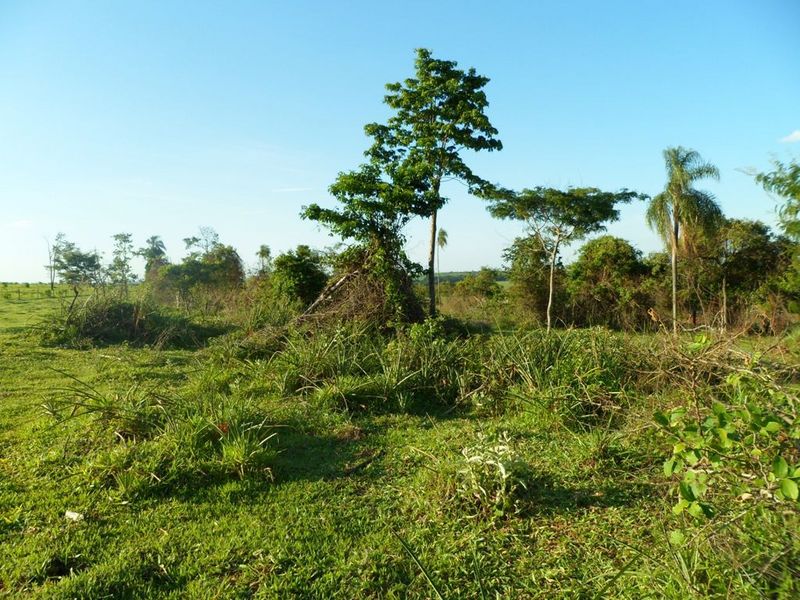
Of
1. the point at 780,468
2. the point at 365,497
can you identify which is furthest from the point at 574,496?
the point at 780,468

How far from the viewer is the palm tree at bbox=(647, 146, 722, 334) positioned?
21.4m

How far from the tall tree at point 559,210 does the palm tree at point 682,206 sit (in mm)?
1527

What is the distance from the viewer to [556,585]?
2584mm

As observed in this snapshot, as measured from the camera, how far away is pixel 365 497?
11.8 feet

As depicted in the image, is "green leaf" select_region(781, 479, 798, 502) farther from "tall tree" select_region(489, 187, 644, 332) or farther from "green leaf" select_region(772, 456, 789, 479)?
"tall tree" select_region(489, 187, 644, 332)

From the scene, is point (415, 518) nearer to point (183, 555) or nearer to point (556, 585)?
point (556, 585)

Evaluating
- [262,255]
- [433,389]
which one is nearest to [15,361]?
[433,389]

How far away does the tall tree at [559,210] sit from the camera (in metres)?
20.9

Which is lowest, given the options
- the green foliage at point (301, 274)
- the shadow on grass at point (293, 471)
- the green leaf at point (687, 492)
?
the shadow on grass at point (293, 471)

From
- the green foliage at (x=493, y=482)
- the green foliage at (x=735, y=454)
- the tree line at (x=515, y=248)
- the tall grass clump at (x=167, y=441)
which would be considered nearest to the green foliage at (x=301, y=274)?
the tree line at (x=515, y=248)

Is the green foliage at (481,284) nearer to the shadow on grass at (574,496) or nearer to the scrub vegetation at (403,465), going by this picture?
the scrub vegetation at (403,465)

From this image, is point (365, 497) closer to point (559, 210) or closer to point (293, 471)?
point (293, 471)

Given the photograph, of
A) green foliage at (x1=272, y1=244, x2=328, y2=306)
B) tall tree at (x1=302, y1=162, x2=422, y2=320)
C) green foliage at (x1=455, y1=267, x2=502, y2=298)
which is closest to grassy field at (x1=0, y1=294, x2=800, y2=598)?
tall tree at (x1=302, y1=162, x2=422, y2=320)

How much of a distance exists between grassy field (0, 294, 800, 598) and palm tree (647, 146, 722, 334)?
60.0 ft
